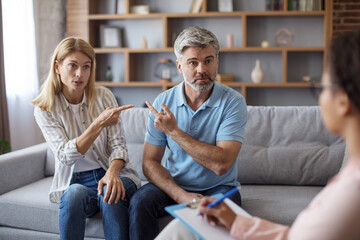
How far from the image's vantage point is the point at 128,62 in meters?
4.56

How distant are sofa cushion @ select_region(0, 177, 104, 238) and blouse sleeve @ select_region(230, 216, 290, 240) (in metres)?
0.99

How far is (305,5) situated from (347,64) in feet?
12.4

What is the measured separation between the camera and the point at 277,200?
200cm

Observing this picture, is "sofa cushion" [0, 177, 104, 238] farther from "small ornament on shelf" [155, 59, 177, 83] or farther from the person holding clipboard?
"small ornament on shelf" [155, 59, 177, 83]

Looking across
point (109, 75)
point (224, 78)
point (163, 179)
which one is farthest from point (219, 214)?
point (109, 75)

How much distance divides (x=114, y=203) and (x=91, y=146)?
352 millimetres

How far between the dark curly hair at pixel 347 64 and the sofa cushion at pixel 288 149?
4.90 feet

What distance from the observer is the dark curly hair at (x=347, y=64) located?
2.59 feet

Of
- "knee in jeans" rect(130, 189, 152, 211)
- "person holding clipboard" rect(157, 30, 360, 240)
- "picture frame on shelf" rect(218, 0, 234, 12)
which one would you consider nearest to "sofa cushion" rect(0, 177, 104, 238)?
"knee in jeans" rect(130, 189, 152, 211)

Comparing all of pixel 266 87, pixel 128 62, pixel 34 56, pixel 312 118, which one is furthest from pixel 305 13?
pixel 34 56

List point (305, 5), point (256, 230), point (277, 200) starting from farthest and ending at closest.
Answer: point (305, 5) < point (277, 200) < point (256, 230)

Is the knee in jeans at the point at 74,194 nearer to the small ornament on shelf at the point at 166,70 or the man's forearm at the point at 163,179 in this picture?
the man's forearm at the point at 163,179

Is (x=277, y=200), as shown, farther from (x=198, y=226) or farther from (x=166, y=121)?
(x=198, y=226)

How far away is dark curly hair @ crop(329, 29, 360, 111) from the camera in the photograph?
790 millimetres
